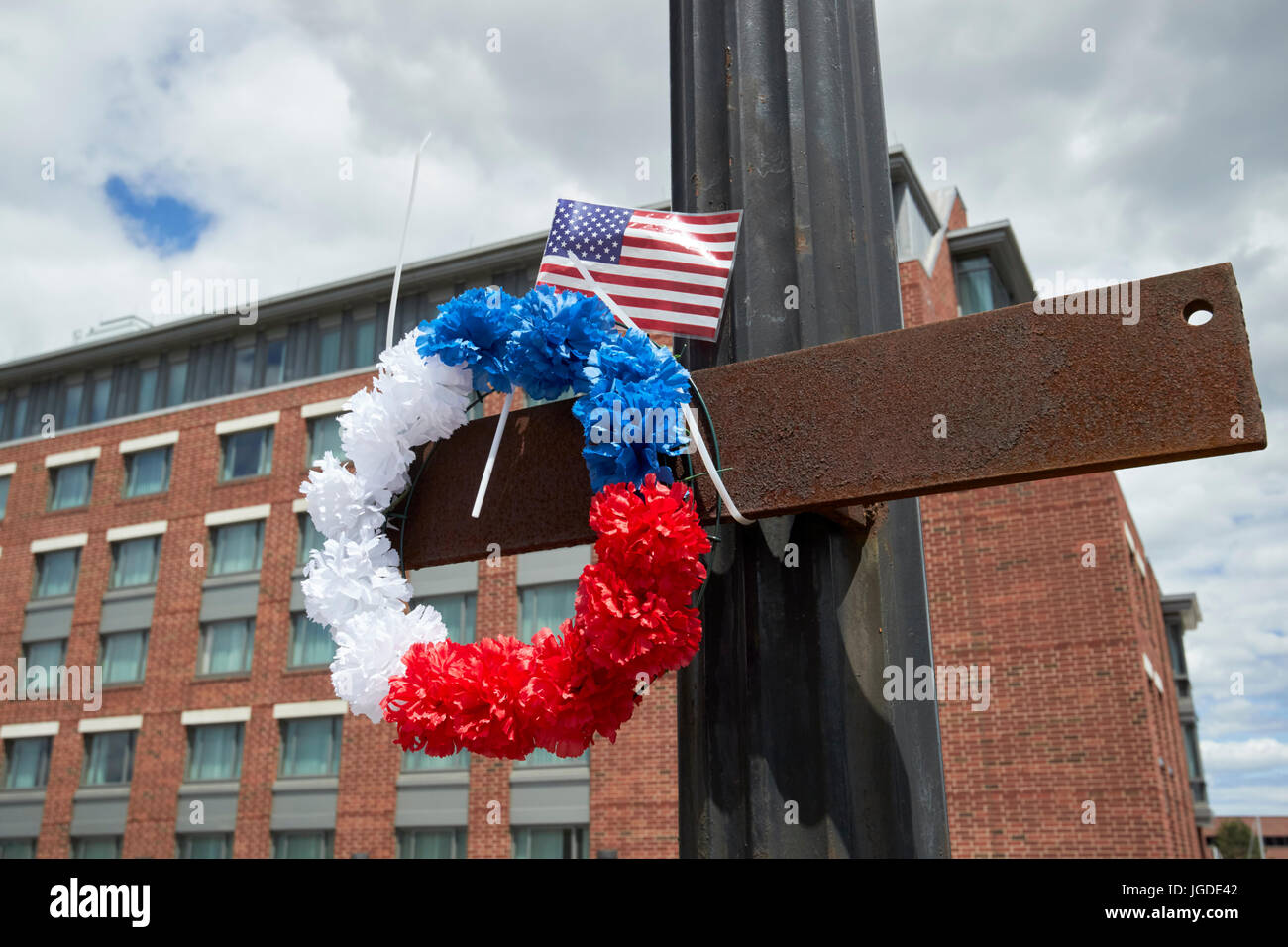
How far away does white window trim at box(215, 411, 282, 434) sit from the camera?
29703 millimetres

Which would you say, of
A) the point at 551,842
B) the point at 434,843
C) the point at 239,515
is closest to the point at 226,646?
the point at 239,515

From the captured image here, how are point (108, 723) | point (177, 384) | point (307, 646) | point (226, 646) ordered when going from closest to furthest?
point (307, 646)
point (226, 646)
point (108, 723)
point (177, 384)

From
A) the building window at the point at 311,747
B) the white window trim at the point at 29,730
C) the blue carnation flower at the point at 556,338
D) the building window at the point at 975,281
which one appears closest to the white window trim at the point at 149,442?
the white window trim at the point at 29,730

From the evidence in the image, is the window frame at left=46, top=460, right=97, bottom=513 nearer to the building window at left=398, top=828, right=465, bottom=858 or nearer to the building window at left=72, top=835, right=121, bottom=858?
the building window at left=72, top=835, right=121, bottom=858

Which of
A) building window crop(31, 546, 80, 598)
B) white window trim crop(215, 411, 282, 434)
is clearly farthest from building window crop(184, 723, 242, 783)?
white window trim crop(215, 411, 282, 434)

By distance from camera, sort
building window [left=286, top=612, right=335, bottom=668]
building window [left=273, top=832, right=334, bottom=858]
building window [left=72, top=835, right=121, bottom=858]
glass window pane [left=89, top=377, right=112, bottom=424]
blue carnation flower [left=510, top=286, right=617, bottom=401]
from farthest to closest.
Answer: glass window pane [left=89, top=377, right=112, bottom=424], building window [left=72, top=835, right=121, bottom=858], building window [left=286, top=612, right=335, bottom=668], building window [left=273, top=832, right=334, bottom=858], blue carnation flower [left=510, top=286, right=617, bottom=401]

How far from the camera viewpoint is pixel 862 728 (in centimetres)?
246

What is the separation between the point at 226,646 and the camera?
28.3 metres

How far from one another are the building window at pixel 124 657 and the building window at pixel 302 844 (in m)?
6.42

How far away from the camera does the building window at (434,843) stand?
24.5 m

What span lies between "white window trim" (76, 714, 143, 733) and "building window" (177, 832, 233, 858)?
3384 millimetres

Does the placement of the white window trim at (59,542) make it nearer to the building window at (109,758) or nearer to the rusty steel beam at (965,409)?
the building window at (109,758)

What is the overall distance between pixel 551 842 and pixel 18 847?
630 inches

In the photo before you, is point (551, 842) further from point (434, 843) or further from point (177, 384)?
point (177, 384)
